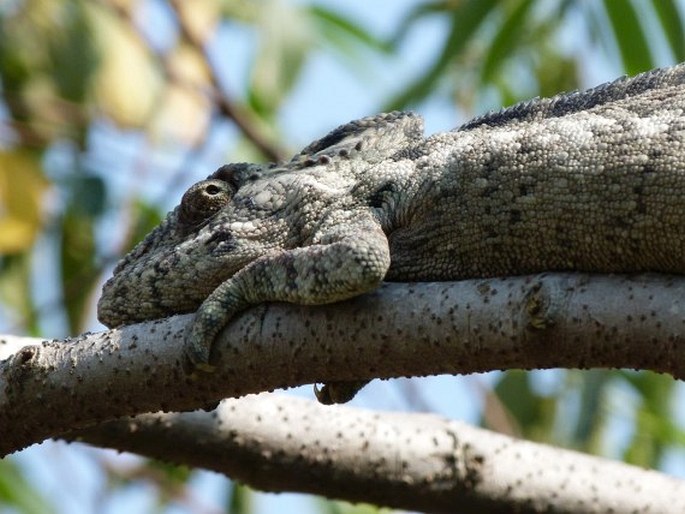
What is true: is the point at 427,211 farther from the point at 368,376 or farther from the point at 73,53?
the point at 73,53

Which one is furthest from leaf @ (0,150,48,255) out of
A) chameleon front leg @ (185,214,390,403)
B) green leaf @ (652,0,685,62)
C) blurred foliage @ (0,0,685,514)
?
chameleon front leg @ (185,214,390,403)

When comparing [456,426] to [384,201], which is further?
[456,426]

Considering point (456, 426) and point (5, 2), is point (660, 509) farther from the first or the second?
point (5, 2)

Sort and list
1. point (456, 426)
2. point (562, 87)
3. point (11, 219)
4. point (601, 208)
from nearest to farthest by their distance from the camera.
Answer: point (601, 208), point (456, 426), point (11, 219), point (562, 87)

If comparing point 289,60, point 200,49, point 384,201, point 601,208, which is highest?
point 289,60

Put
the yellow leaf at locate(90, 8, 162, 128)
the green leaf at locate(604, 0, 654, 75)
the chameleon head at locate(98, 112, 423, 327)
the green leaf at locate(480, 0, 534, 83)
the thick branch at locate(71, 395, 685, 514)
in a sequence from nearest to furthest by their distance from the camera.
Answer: the chameleon head at locate(98, 112, 423, 327) → the thick branch at locate(71, 395, 685, 514) → the green leaf at locate(604, 0, 654, 75) → the green leaf at locate(480, 0, 534, 83) → the yellow leaf at locate(90, 8, 162, 128)

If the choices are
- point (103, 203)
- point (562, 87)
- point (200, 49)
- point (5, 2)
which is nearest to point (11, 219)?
point (103, 203)

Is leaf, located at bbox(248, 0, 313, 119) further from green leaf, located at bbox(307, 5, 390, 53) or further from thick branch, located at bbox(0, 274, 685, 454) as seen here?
thick branch, located at bbox(0, 274, 685, 454)

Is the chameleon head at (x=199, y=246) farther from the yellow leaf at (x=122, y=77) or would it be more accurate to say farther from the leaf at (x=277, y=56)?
the leaf at (x=277, y=56)
